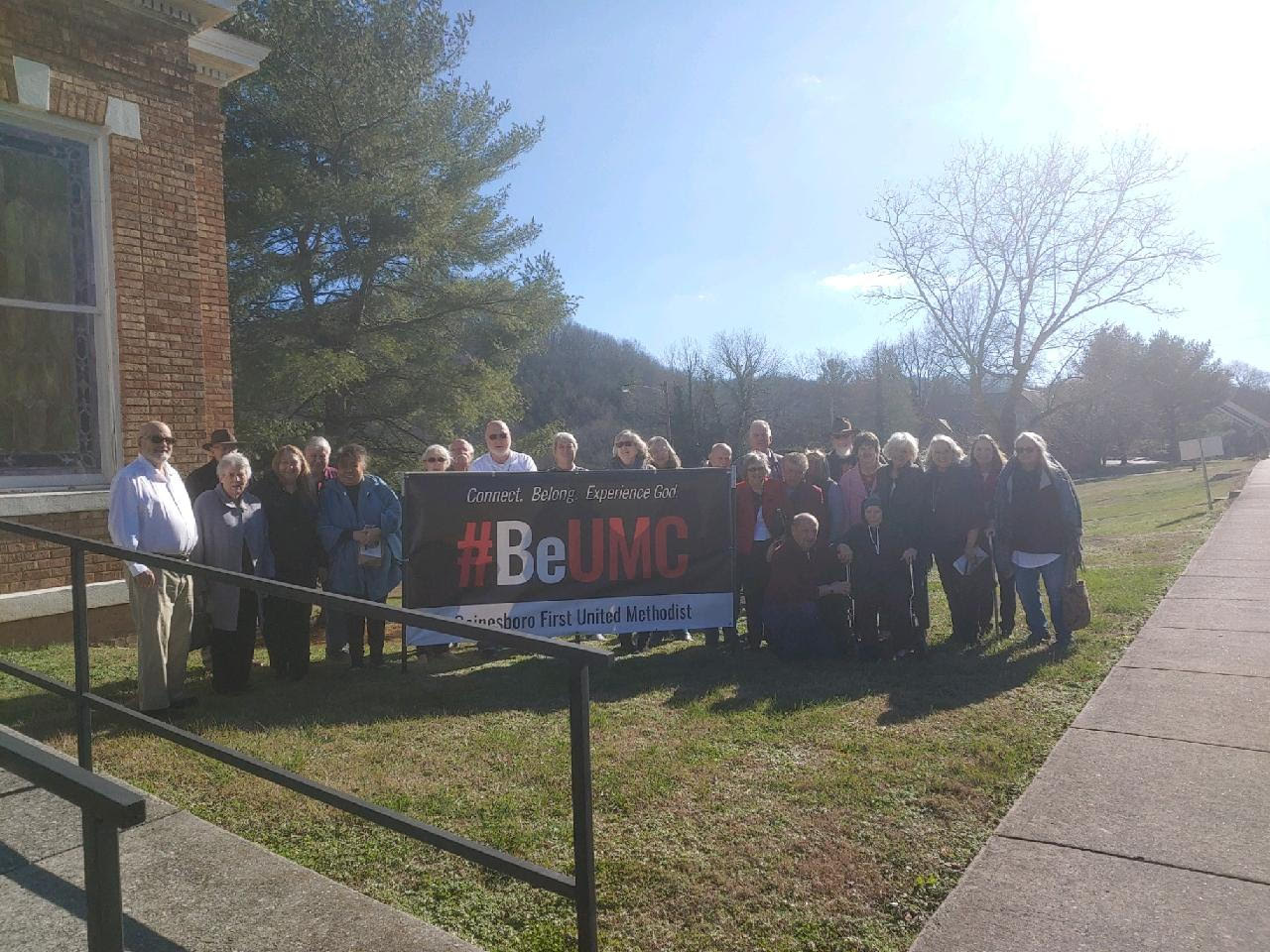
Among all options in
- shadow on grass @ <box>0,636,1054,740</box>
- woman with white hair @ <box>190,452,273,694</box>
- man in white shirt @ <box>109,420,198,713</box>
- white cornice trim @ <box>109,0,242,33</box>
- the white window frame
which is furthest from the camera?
white cornice trim @ <box>109,0,242,33</box>

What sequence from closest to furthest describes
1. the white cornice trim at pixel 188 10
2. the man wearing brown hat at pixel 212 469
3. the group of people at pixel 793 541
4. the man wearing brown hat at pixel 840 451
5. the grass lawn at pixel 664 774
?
the grass lawn at pixel 664 774, the group of people at pixel 793 541, the man wearing brown hat at pixel 212 469, the white cornice trim at pixel 188 10, the man wearing brown hat at pixel 840 451

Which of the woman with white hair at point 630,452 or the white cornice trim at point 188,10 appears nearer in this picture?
the woman with white hair at point 630,452

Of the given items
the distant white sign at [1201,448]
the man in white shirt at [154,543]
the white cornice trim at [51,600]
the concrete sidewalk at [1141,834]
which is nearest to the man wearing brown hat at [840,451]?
the concrete sidewalk at [1141,834]

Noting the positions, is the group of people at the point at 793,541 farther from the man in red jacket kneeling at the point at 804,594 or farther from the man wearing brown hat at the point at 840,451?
the man wearing brown hat at the point at 840,451

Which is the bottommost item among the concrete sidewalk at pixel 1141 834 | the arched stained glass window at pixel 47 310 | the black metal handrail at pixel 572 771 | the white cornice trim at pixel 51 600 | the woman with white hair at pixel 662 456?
the concrete sidewalk at pixel 1141 834

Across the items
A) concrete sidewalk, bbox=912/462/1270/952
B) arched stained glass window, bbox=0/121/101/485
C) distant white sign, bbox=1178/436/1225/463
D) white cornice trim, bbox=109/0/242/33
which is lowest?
concrete sidewalk, bbox=912/462/1270/952

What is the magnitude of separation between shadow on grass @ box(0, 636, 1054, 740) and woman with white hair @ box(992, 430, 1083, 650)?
459 mm

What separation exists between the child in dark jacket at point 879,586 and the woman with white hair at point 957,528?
407 millimetres

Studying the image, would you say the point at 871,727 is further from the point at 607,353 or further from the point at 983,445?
the point at 607,353

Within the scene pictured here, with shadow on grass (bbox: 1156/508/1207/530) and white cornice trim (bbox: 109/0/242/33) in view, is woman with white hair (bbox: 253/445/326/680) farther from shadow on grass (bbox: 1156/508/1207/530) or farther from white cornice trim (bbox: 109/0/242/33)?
shadow on grass (bbox: 1156/508/1207/530)

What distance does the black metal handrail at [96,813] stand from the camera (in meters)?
1.54

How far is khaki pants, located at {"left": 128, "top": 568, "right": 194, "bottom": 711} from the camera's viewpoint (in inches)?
214

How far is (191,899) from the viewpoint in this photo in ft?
9.84


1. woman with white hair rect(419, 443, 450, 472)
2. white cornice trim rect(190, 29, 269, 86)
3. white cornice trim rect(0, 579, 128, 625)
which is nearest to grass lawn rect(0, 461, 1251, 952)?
white cornice trim rect(0, 579, 128, 625)
